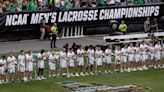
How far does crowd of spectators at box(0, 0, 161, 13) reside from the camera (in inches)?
1561

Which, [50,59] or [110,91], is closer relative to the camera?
[110,91]

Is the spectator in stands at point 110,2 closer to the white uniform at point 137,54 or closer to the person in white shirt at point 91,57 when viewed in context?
the white uniform at point 137,54

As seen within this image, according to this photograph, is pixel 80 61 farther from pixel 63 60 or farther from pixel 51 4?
pixel 51 4

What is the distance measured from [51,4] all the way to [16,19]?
10.2 feet

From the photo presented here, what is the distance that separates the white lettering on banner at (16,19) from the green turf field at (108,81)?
11.2 m

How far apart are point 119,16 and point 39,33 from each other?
6.68 metres

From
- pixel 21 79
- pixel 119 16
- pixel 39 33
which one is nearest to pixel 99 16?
→ pixel 119 16

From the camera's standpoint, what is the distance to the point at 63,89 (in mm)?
25156

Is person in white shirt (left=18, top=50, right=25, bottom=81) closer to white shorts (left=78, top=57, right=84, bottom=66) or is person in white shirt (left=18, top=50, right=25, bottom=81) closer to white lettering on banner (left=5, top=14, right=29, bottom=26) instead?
white shorts (left=78, top=57, right=84, bottom=66)

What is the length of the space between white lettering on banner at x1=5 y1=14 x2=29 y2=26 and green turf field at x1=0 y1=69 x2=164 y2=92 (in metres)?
11.2

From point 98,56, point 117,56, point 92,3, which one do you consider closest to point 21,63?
point 98,56

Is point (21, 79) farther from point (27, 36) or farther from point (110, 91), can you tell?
point (27, 36)

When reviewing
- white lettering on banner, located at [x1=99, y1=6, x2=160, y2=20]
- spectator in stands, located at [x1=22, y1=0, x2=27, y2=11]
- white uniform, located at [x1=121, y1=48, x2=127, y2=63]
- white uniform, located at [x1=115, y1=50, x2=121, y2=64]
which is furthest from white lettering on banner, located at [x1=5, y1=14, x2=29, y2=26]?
white uniform, located at [x1=121, y1=48, x2=127, y2=63]

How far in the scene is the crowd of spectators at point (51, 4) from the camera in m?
39.7
